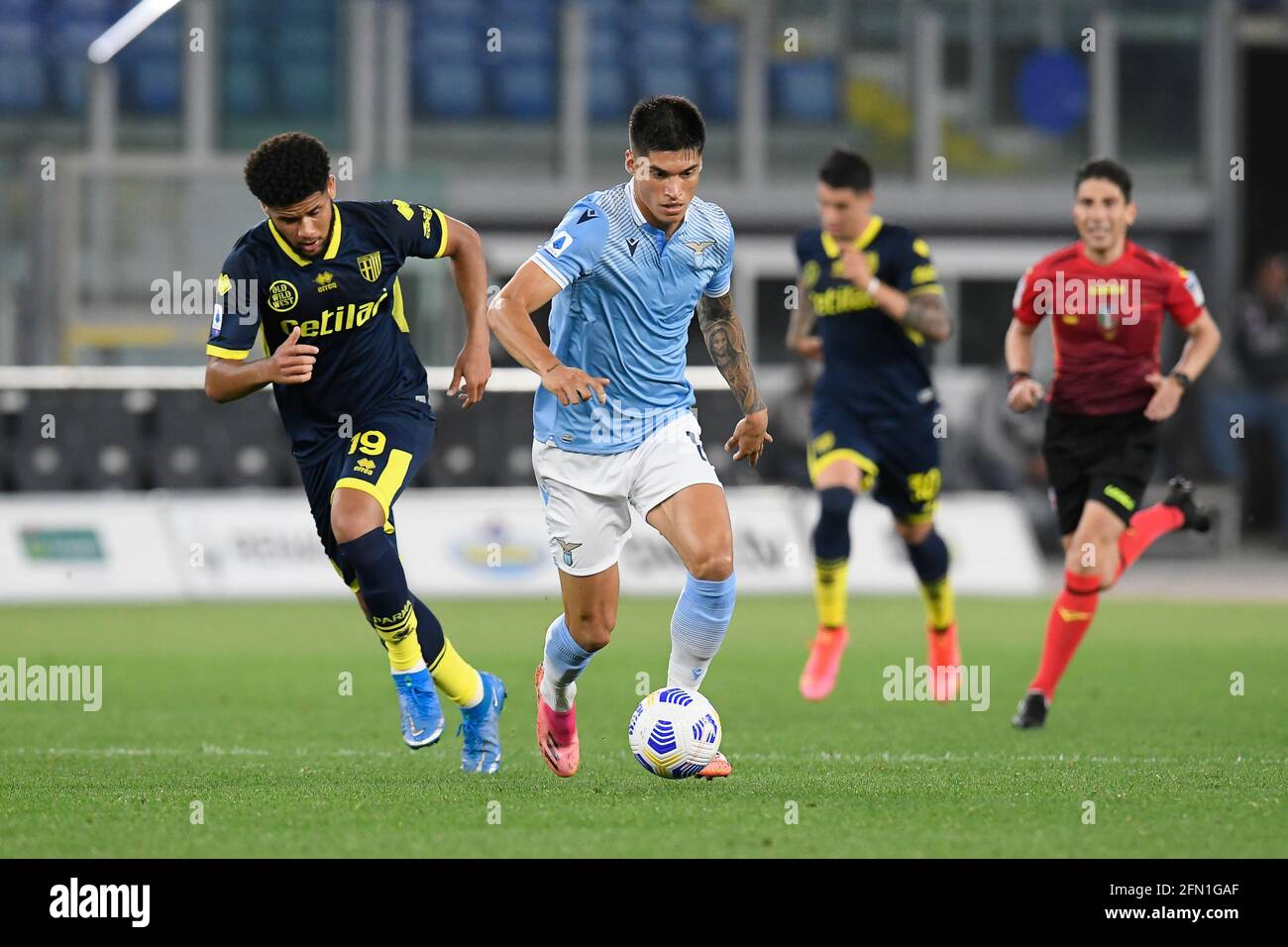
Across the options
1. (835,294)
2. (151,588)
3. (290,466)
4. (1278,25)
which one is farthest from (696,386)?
(1278,25)

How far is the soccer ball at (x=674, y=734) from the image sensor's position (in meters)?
6.48

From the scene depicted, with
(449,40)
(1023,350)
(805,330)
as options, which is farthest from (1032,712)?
(449,40)

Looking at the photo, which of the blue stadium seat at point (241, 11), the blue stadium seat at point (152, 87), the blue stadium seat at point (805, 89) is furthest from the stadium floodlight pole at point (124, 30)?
the blue stadium seat at point (805, 89)

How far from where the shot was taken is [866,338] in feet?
33.3

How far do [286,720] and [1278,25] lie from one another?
18.8 m

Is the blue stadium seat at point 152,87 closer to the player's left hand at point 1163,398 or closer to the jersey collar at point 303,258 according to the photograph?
the player's left hand at point 1163,398

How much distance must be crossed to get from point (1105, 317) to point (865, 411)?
5.34 feet

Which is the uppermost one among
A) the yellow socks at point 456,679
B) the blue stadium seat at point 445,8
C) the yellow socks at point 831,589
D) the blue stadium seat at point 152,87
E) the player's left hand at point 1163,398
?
the blue stadium seat at point 445,8

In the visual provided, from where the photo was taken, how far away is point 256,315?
6938mm

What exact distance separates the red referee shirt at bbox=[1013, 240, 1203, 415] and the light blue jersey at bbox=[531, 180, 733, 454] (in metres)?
2.38

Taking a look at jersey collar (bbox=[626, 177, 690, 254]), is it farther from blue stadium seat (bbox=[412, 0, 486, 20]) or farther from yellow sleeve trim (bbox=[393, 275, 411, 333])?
blue stadium seat (bbox=[412, 0, 486, 20])

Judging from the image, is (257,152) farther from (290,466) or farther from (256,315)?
(290,466)

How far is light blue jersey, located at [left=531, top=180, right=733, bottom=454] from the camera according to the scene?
22.1 ft

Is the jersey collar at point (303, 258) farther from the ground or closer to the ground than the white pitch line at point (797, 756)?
farther from the ground
